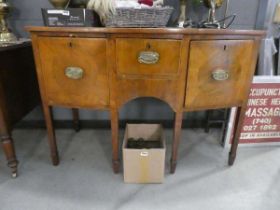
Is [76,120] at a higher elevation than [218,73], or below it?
below

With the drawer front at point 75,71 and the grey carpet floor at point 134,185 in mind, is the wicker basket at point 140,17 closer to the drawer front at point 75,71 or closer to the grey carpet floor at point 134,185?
the drawer front at point 75,71

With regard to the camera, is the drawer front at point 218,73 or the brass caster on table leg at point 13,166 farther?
the brass caster on table leg at point 13,166

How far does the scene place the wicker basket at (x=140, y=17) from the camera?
38.5 inches

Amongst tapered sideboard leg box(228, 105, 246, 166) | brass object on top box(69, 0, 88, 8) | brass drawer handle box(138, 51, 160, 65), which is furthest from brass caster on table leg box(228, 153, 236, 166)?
brass object on top box(69, 0, 88, 8)

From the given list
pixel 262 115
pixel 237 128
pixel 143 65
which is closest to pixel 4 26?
pixel 143 65

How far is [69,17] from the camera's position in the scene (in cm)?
100

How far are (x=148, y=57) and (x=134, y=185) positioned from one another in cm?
69

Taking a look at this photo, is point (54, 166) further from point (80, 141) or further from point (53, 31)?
point (53, 31)

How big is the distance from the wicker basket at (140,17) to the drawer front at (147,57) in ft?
0.35

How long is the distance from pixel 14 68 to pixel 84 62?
1.48 feet

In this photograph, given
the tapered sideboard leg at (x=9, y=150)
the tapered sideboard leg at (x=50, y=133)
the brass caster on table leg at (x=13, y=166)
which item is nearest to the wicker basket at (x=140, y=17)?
the tapered sideboard leg at (x=50, y=133)

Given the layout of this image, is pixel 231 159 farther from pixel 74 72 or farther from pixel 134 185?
pixel 74 72

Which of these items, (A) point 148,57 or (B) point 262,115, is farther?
(B) point 262,115

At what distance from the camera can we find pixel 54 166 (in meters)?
1.35
